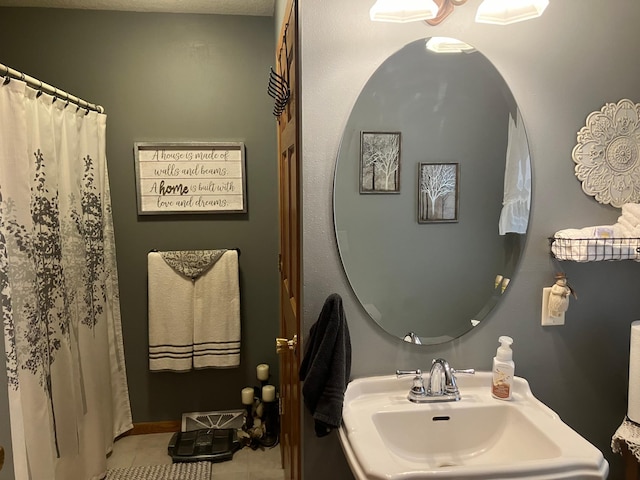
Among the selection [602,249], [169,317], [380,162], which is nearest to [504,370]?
[602,249]

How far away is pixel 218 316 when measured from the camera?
2.76 m

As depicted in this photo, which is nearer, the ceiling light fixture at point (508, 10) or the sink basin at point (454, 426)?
the sink basin at point (454, 426)

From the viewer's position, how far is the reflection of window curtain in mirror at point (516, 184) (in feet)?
4.94

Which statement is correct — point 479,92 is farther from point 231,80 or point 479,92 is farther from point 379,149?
point 231,80

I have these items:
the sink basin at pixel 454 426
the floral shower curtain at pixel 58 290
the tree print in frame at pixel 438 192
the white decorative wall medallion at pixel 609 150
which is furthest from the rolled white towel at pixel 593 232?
the floral shower curtain at pixel 58 290

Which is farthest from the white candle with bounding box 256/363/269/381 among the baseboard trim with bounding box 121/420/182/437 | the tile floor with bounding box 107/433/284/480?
the baseboard trim with bounding box 121/420/182/437

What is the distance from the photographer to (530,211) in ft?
5.04

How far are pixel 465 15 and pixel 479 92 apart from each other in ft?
0.75

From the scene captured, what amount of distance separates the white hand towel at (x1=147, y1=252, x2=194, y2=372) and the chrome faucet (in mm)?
1667

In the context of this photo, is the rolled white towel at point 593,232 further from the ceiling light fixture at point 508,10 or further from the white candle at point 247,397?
the white candle at point 247,397

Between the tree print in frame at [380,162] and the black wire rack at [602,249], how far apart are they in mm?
573

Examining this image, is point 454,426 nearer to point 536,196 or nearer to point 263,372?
point 536,196

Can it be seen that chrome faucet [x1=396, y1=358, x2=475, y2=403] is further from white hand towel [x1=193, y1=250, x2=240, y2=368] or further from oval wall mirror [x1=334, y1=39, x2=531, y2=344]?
white hand towel [x1=193, y1=250, x2=240, y2=368]

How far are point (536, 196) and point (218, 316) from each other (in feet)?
6.10
